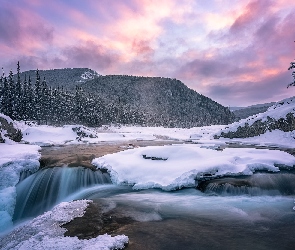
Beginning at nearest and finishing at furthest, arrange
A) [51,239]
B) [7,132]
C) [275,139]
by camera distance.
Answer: [51,239], [7,132], [275,139]

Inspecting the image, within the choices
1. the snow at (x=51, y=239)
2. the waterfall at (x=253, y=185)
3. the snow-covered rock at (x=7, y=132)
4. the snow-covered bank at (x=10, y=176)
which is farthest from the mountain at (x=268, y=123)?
the snow at (x=51, y=239)

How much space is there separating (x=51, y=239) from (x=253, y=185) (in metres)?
7.99

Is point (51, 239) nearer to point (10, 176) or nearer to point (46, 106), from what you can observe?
point (10, 176)

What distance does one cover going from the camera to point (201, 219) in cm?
725

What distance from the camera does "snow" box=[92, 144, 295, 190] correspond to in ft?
35.2

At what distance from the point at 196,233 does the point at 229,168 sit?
5964 millimetres

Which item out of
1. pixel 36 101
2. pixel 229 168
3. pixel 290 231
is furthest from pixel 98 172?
pixel 36 101

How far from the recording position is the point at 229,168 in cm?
1148

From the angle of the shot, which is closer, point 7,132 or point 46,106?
point 7,132

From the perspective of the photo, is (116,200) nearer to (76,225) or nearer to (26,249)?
(76,225)

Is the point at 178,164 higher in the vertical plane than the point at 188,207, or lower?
higher

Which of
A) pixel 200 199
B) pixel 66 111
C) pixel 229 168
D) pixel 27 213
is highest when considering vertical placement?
pixel 66 111

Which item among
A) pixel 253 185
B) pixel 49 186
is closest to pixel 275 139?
pixel 253 185

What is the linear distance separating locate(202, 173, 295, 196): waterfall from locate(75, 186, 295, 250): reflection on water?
1.36ft
